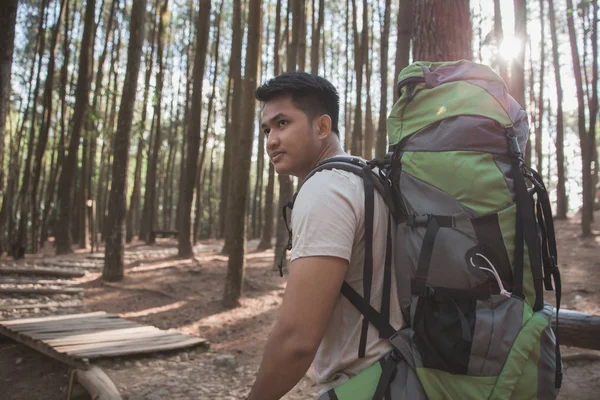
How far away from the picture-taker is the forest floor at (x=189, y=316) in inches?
185

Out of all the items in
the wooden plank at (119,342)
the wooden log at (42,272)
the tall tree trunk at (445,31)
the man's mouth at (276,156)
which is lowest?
the wooden plank at (119,342)

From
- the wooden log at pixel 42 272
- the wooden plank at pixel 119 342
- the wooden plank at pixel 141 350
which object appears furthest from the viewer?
the wooden log at pixel 42 272

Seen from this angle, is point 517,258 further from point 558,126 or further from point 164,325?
point 558,126

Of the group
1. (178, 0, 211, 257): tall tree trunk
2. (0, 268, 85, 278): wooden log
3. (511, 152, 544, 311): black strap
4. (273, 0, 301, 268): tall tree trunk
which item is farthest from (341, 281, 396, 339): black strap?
(178, 0, 211, 257): tall tree trunk

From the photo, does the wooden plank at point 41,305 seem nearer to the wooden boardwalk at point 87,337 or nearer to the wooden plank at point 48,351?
the wooden boardwalk at point 87,337

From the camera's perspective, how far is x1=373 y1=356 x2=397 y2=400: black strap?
127cm

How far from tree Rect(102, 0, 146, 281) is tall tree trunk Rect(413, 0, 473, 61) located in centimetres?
662

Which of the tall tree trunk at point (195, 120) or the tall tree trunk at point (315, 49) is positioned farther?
the tall tree trunk at point (315, 49)

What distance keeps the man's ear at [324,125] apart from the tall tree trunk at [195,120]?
9654 mm

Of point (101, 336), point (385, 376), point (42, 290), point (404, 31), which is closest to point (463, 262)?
point (385, 376)

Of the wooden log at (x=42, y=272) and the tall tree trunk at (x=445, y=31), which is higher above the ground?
the tall tree trunk at (x=445, y=31)

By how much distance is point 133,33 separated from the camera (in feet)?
31.0

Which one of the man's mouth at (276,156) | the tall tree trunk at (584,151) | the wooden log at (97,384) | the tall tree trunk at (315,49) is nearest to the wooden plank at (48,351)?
the wooden log at (97,384)

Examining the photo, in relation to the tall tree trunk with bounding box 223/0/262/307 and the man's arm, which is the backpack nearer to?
the man's arm
